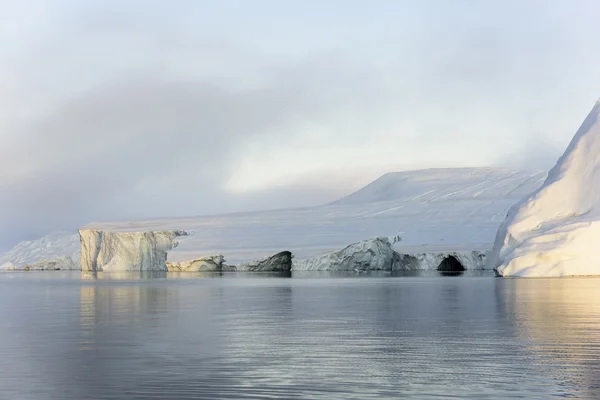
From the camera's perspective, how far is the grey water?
312 inches

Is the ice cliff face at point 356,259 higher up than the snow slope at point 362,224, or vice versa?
the snow slope at point 362,224

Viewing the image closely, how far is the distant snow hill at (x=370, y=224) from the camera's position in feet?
180

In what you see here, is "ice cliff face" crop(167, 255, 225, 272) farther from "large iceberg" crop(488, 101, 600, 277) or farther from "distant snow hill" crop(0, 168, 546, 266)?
"large iceberg" crop(488, 101, 600, 277)

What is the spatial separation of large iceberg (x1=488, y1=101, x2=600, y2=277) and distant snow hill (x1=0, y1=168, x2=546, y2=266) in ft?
56.7

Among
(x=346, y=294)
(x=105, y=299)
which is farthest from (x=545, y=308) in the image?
(x=105, y=299)

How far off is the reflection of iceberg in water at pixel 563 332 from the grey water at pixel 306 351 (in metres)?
0.03

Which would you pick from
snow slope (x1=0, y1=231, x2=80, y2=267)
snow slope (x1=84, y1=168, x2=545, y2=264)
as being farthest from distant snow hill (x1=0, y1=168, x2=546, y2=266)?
snow slope (x1=0, y1=231, x2=80, y2=267)

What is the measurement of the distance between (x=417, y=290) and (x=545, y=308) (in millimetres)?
8704

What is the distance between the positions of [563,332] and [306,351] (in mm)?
4174

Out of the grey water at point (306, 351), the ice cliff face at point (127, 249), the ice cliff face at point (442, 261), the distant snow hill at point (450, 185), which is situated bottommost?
the grey water at point (306, 351)

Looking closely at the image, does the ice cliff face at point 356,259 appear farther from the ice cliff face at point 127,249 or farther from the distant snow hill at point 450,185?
the distant snow hill at point 450,185

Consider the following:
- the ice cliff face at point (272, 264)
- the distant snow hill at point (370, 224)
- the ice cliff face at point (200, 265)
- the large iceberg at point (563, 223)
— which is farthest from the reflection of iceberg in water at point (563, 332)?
the ice cliff face at point (200, 265)

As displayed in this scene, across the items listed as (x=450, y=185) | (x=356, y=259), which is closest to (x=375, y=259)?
(x=356, y=259)

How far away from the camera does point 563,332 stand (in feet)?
41.4
